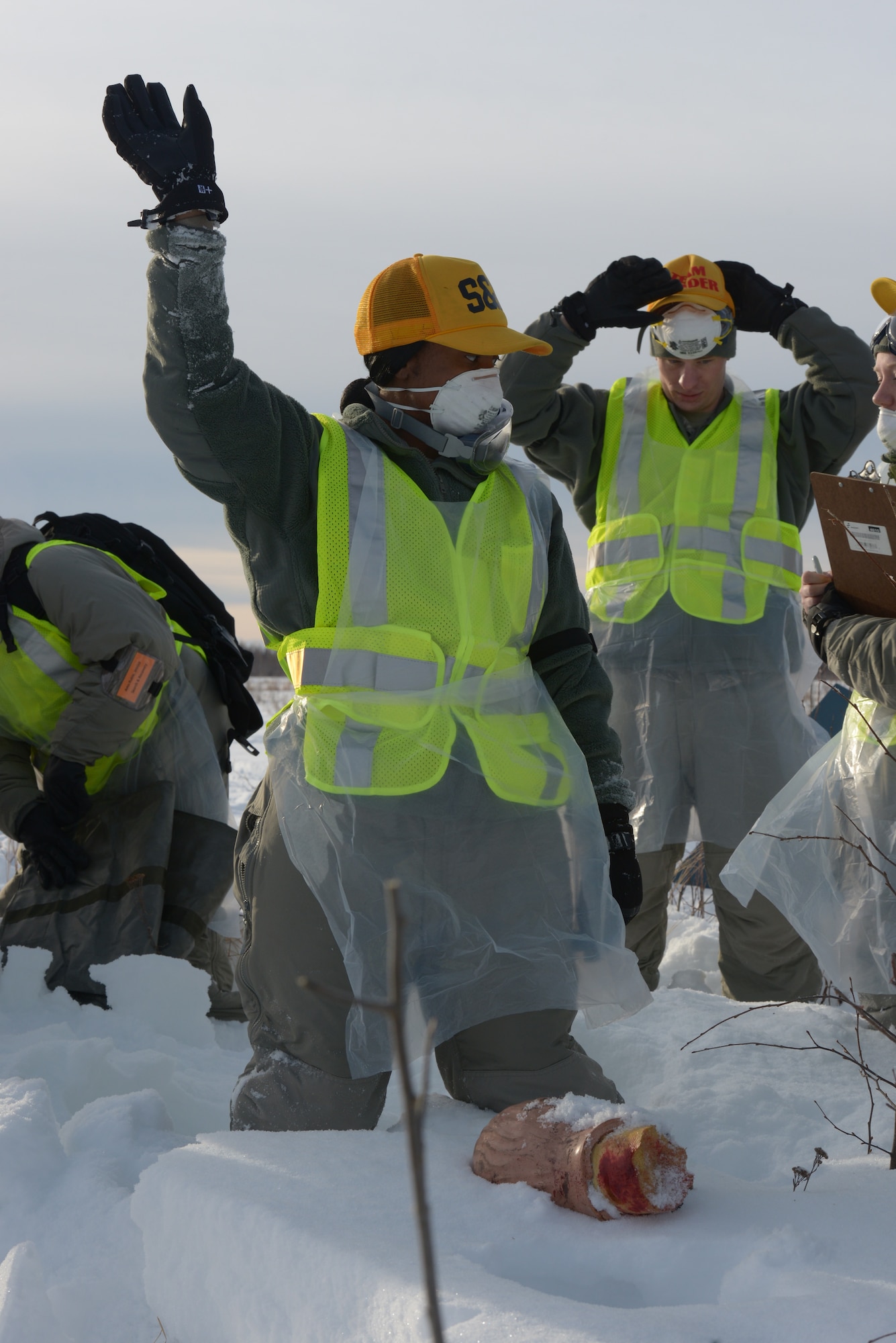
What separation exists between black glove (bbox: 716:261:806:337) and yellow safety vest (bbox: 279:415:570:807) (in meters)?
2.09

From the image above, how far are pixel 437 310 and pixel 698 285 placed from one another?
177 centimetres

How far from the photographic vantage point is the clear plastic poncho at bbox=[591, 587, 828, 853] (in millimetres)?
3973

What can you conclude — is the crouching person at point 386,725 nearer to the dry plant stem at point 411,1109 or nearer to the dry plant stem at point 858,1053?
the dry plant stem at point 858,1053

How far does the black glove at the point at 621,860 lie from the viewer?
2.81m

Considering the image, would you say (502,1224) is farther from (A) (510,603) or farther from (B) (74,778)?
(B) (74,778)

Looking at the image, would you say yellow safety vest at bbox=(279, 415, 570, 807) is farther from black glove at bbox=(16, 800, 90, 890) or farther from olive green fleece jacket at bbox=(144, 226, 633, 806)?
black glove at bbox=(16, 800, 90, 890)

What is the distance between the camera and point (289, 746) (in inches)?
98.7

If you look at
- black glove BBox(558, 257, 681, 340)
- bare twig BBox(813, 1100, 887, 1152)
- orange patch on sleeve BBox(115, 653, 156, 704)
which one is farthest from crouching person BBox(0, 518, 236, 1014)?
bare twig BBox(813, 1100, 887, 1152)

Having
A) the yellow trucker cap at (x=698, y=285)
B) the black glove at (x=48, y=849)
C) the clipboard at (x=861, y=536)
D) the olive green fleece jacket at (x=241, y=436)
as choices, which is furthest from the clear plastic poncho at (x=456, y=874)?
the yellow trucker cap at (x=698, y=285)

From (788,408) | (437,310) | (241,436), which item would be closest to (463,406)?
(437,310)

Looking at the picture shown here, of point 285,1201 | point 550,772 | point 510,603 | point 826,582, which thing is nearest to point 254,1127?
point 285,1201

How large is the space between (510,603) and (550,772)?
1.18 ft

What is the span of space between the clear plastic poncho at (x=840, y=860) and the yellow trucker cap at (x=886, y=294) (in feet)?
3.15

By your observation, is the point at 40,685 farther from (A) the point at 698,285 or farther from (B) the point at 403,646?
(A) the point at 698,285
